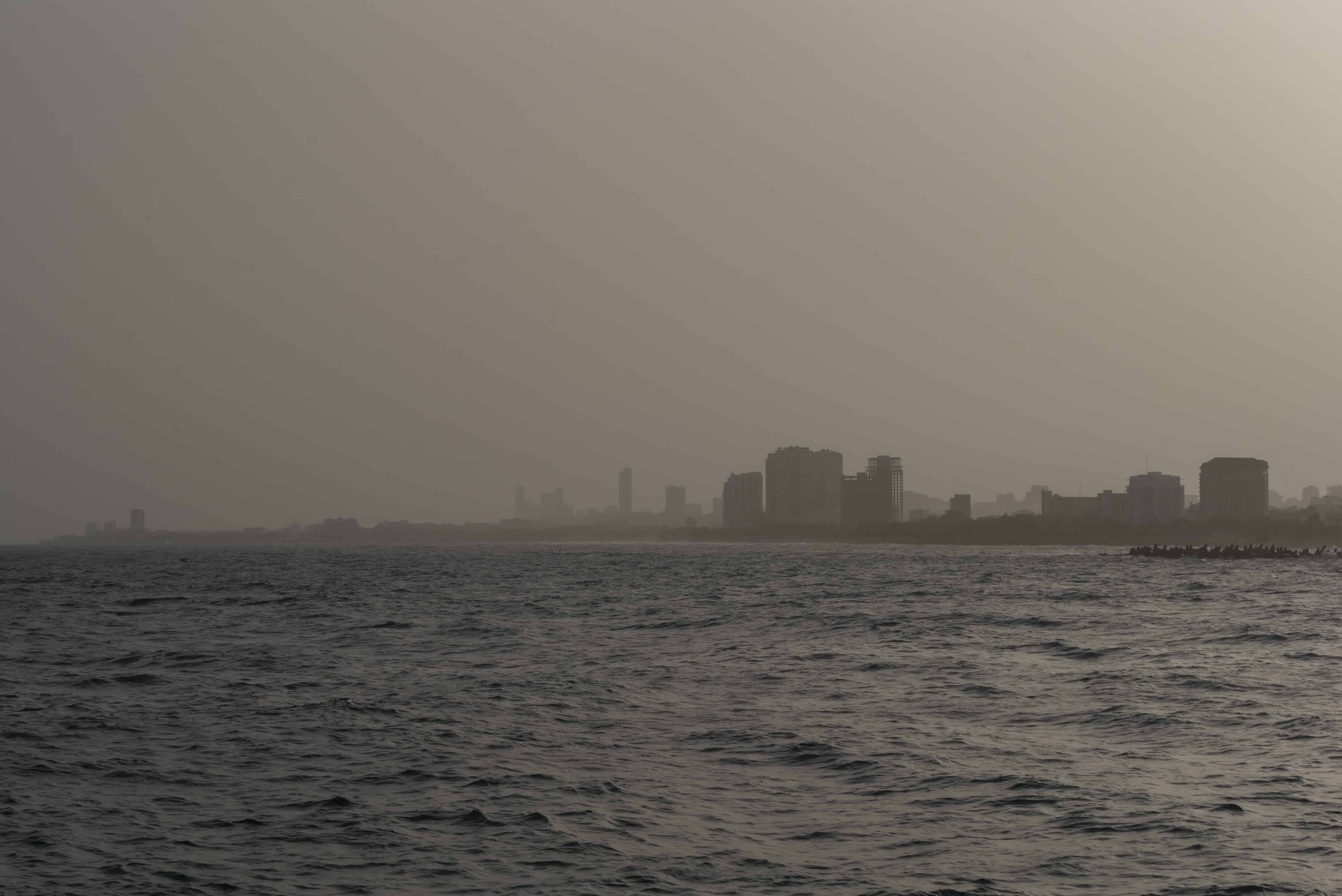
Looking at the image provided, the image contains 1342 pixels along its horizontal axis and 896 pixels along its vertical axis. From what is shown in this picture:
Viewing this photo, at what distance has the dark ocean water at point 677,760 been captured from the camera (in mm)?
17656

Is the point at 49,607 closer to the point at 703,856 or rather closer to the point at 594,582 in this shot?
the point at 594,582

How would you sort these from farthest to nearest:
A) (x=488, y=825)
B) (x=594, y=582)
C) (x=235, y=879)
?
(x=594, y=582) → (x=488, y=825) → (x=235, y=879)

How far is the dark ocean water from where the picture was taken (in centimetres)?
1766

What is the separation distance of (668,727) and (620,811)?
858cm

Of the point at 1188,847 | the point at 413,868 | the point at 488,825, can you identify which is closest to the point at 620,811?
the point at 488,825

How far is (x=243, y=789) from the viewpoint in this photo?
909 inches

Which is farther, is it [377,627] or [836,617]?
[836,617]

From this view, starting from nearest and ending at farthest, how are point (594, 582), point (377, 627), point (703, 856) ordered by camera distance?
point (703, 856) < point (377, 627) < point (594, 582)

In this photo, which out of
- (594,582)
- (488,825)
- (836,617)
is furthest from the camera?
(594,582)

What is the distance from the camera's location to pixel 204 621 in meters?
66.8

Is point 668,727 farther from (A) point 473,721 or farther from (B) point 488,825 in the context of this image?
(B) point 488,825

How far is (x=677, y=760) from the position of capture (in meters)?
25.6

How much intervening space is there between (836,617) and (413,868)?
4989 cm

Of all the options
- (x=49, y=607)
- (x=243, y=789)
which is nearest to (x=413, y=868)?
(x=243, y=789)
